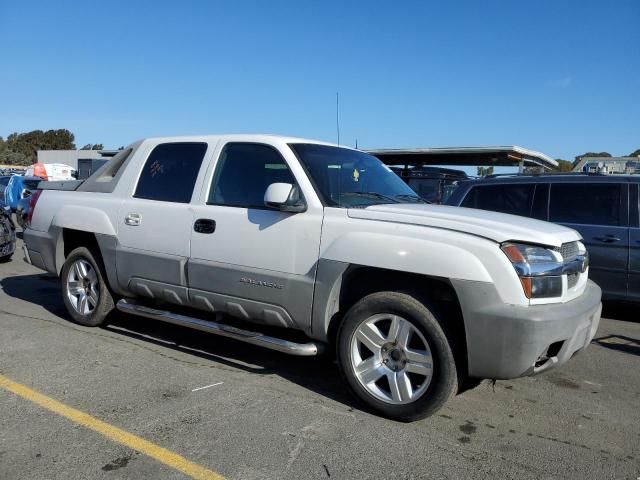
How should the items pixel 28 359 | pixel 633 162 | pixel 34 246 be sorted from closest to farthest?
1. pixel 28 359
2. pixel 34 246
3. pixel 633 162

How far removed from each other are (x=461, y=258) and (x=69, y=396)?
9.32 feet

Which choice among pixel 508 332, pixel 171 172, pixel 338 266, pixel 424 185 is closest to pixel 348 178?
pixel 338 266

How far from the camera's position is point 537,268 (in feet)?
11.3

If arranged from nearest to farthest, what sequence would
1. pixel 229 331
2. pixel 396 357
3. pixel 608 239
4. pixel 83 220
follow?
pixel 396 357, pixel 229 331, pixel 83 220, pixel 608 239

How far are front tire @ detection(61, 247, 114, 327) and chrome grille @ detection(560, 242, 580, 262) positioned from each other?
4.08 m

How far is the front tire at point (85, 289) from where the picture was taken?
5.56 metres

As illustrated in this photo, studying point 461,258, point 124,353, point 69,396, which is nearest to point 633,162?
point 461,258

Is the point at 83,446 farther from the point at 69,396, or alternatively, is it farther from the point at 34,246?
the point at 34,246

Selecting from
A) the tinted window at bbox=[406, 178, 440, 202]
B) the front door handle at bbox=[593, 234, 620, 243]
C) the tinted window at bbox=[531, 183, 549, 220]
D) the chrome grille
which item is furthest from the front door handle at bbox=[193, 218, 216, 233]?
the tinted window at bbox=[406, 178, 440, 202]

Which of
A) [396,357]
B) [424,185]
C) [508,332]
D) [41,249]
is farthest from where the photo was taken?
[424,185]

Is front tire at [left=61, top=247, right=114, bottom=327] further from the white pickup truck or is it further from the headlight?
the headlight

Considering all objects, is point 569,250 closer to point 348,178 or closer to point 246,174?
point 348,178

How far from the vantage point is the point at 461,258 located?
3439 mm

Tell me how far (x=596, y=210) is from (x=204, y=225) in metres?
4.53
